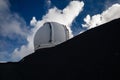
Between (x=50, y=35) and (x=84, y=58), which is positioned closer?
(x=84, y=58)

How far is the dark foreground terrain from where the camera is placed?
5.04m

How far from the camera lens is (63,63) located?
6.69 meters

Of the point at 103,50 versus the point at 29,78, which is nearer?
the point at 103,50

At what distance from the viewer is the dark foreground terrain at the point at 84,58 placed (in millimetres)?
5039

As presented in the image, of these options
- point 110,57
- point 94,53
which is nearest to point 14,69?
point 94,53

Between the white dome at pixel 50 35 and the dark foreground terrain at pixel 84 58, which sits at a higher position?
the white dome at pixel 50 35

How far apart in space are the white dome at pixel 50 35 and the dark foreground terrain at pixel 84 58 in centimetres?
261

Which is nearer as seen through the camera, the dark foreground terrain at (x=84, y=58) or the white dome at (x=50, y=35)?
the dark foreground terrain at (x=84, y=58)

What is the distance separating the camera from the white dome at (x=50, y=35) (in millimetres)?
10727

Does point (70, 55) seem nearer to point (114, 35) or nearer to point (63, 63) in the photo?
point (63, 63)

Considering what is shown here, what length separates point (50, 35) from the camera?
1076 centimetres

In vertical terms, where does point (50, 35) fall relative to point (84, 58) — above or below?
above

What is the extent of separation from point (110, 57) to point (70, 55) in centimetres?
174

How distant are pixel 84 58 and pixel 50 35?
5166mm
